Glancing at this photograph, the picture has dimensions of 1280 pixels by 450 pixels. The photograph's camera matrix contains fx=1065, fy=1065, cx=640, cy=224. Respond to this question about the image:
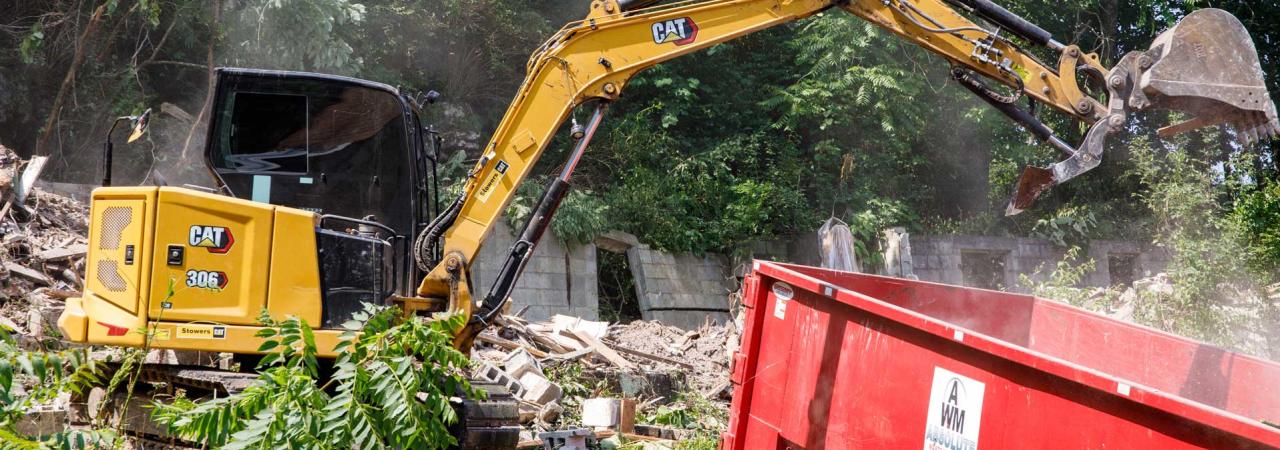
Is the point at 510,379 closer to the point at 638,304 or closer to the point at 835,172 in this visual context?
the point at 638,304

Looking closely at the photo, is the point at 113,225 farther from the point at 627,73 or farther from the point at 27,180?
the point at 27,180

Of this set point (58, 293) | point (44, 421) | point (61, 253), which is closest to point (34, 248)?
point (61, 253)

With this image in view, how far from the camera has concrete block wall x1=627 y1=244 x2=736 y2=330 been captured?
16.8 m

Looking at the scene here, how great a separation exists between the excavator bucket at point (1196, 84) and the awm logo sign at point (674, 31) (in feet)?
7.79

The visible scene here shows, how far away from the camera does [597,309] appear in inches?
646

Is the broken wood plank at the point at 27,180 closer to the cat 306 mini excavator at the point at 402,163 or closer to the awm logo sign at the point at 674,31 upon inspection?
the cat 306 mini excavator at the point at 402,163

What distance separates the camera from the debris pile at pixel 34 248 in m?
9.38

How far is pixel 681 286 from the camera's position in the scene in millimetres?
17391

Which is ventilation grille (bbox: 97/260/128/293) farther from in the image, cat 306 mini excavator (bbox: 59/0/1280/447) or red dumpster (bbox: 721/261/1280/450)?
red dumpster (bbox: 721/261/1280/450)

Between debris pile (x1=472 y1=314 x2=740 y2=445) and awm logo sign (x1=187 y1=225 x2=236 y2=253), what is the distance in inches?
93.5

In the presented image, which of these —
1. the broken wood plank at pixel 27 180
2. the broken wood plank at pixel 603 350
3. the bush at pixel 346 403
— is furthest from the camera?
the broken wood plank at pixel 603 350

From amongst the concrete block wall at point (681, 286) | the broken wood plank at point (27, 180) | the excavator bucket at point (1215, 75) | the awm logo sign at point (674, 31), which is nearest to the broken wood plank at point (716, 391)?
the awm logo sign at point (674, 31)

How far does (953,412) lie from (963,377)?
148 millimetres

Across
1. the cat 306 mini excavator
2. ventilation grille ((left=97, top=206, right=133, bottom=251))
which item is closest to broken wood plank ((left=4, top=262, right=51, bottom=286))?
the cat 306 mini excavator
